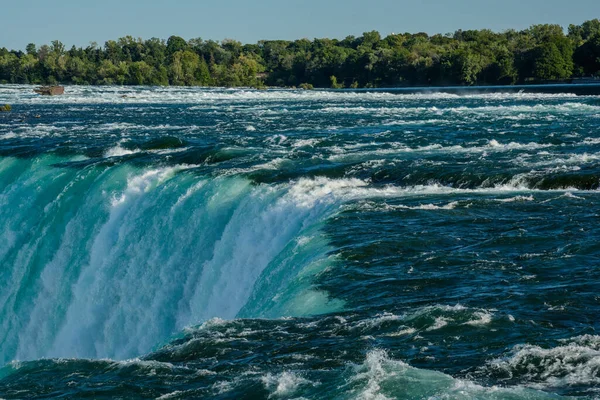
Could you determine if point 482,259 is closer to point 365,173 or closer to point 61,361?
point 61,361

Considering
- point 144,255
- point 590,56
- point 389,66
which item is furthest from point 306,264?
point 389,66

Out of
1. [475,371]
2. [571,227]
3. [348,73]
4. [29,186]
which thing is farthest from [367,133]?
[348,73]

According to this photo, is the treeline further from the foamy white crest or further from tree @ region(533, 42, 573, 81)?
the foamy white crest

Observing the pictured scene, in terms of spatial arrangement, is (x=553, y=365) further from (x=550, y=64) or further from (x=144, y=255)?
(x=550, y=64)

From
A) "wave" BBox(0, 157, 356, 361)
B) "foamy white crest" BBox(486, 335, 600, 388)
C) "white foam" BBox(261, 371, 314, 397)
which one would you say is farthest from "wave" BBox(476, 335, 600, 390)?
"wave" BBox(0, 157, 356, 361)

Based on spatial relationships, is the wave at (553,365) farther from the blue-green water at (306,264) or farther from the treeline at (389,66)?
the treeline at (389,66)

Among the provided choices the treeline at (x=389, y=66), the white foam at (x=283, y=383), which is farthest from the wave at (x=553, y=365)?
the treeline at (x=389, y=66)
